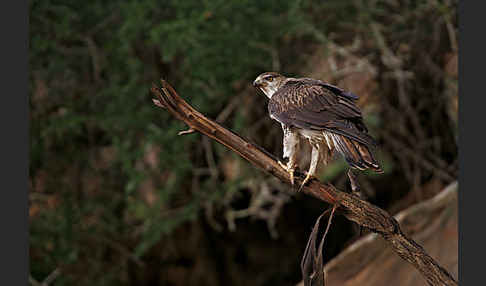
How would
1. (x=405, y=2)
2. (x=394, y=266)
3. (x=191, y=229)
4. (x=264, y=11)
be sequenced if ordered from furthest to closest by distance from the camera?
(x=191, y=229) < (x=405, y=2) < (x=264, y=11) < (x=394, y=266)

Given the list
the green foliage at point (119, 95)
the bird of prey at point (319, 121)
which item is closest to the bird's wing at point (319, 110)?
the bird of prey at point (319, 121)

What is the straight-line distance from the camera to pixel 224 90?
Result: 2.56 meters

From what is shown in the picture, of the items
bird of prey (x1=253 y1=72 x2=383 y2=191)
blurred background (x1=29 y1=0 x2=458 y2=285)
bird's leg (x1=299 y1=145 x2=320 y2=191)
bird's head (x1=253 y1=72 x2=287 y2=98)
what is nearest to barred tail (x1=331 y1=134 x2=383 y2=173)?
bird of prey (x1=253 y1=72 x2=383 y2=191)

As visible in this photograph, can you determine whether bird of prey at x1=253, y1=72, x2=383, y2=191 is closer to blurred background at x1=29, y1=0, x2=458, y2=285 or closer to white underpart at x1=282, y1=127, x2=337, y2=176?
white underpart at x1=282, y1=127, x2=337, y2=176

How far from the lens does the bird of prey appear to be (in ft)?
3.52

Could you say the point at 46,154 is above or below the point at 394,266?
above

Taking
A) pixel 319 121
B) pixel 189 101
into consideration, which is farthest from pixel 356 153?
pixel 189 101

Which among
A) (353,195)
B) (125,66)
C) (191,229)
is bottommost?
(191,229)

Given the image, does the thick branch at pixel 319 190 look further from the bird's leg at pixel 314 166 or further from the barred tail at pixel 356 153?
the barred tail at pixel 356 153

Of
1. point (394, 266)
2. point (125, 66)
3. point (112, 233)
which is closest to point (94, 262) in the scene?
point (112, 233)

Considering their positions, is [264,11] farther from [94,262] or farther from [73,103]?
[94,262]

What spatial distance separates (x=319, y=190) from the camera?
4.00ft

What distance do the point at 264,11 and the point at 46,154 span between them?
1408 mm

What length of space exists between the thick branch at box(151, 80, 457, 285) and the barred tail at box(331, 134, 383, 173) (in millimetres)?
160
